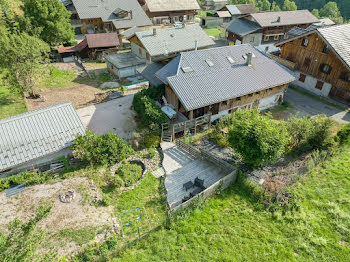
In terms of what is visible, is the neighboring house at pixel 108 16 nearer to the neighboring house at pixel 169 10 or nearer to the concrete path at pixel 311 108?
the neighboring house at pixel 169 10

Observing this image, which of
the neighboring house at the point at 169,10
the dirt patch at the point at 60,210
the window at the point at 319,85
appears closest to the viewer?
the dirt patch at the point at 60,210

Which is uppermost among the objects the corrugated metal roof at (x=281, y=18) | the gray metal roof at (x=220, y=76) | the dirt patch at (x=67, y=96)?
the corrugated metal roof at (x=281, y=18)

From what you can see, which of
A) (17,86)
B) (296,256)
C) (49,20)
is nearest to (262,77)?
(296,256)

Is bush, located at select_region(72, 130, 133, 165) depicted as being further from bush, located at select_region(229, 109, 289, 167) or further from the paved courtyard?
bush, located at select_region(229, 109, 289, 167)

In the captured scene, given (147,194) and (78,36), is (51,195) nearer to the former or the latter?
(147,194)

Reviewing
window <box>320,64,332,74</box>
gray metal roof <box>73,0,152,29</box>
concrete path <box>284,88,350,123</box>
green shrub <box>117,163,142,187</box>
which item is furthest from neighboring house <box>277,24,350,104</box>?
gray metal roof <box>73,0,152,29</box>

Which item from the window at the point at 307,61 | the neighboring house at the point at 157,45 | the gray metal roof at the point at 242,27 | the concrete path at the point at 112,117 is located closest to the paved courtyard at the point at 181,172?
the concrete path at the point at 112,117

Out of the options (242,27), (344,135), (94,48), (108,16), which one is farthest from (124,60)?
(344,135)
